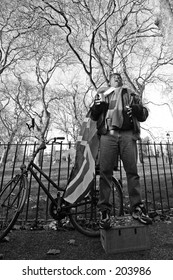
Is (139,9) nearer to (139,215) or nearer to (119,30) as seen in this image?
(119,30)

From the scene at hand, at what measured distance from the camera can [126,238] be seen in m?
2.42

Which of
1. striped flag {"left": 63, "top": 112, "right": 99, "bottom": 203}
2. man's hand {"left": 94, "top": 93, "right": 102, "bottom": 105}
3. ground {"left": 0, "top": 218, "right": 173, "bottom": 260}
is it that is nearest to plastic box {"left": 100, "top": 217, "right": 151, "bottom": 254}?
ground {"left": 0, "top": 218, "right": 173, "bottom": 260}

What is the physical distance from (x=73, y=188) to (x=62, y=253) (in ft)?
3.13

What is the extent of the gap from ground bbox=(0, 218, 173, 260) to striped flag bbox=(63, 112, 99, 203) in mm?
631

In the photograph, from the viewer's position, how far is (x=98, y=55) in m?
14.1

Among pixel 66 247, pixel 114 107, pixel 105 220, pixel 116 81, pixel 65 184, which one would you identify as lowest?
pixel 66 247

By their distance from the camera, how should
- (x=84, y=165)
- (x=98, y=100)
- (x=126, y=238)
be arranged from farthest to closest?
(x=84, y=165) < (x=98, y=100) < (x=126, y=238)

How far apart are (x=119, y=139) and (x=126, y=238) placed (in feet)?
4.24

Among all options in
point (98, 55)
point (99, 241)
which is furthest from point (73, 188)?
point (98, 55)

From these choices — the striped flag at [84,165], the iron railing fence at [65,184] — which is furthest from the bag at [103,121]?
the iron railing fence at [65,184]

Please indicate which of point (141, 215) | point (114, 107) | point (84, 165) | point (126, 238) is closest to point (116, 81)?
point (114, 107)

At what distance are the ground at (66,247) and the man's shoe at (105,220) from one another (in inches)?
13.7

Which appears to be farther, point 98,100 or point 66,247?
point 98,100

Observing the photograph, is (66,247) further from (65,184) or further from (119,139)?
(65,184)
